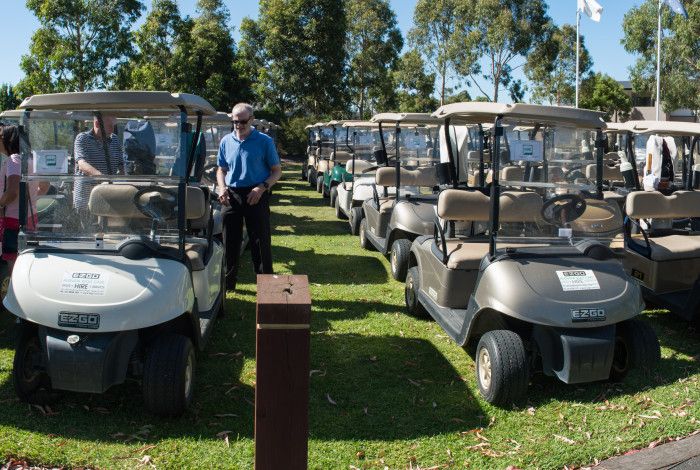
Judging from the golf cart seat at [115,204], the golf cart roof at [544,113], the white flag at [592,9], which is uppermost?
the white flag at [592,9]

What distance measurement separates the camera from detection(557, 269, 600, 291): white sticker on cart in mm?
3957

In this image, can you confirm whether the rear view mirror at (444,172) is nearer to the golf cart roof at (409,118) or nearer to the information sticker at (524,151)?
the information sticker at (524,151)

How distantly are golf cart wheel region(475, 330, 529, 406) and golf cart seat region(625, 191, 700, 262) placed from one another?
2254 millimetres

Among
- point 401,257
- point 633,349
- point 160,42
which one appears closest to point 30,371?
point 633,349

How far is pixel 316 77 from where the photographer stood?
2556 centimetres

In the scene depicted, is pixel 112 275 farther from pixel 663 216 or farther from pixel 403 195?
pixel 403 195

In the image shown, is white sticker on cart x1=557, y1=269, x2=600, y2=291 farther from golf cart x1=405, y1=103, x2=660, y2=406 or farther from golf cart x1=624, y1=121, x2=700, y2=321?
golf cart x1=624, y1=121, x2=700, y2=321

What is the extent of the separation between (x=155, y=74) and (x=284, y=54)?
700cm

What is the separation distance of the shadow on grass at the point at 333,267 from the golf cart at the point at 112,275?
9.05 feet

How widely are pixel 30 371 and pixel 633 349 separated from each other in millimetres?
3442

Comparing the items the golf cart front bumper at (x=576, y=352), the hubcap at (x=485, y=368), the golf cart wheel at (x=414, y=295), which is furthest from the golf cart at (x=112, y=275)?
the golf cart front bumper at (x=576, y=352)

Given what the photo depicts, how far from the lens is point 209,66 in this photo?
23.4 m

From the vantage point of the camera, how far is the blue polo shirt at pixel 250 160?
5684mm

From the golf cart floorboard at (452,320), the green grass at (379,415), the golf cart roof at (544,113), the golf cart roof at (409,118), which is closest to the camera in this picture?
the green grass at (379,415)
